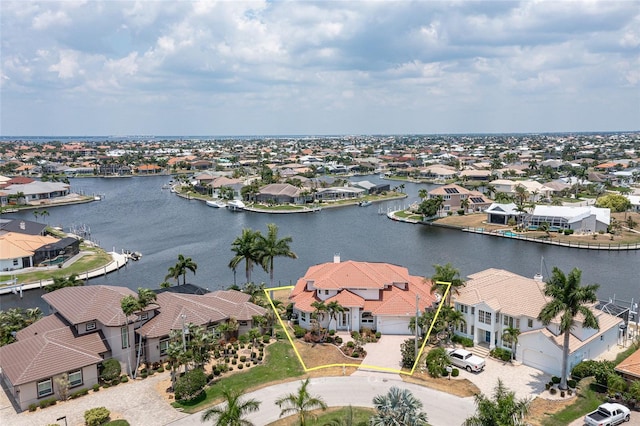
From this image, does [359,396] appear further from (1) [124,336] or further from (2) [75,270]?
(2) [75,270]

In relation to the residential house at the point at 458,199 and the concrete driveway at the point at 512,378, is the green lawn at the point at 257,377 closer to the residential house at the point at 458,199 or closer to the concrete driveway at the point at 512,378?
the concrete driveway at the point at 512,378

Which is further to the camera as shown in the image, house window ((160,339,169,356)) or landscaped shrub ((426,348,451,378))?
house window ((160,339,169,356))

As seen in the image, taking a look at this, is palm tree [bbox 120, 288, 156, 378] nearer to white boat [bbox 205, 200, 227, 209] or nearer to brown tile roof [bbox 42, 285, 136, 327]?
brown tile roof [bbox 42, 285, 136, 327]

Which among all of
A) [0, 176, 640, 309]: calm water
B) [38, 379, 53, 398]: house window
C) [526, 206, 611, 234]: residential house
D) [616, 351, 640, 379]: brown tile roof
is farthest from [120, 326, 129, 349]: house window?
[526, 206, 611, 234]: residential house

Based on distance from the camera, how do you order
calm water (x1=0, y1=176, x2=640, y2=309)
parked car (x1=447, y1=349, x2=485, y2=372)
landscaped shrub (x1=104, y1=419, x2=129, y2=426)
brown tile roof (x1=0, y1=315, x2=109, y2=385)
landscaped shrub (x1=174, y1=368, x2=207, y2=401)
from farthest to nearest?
calm water (x1=0, y1=176, x2=640, y2=309)
parked car (x1=447, y1=349, x2=485, y2=372)
brown tile roof (x1=0, y1=315, x2=109, y2=385)
landscaped shrub (x1=174, y1=368, x2=207, y2=401)
landscaped shrub (x1=104, y1=419, x2=129, y2=426)

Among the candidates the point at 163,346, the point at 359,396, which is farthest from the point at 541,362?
the point at 163,346

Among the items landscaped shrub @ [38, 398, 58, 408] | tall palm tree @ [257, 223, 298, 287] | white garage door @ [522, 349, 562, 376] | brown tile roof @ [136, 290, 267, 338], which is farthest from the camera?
tall palm tree @ [257, 223, 298, 287]
